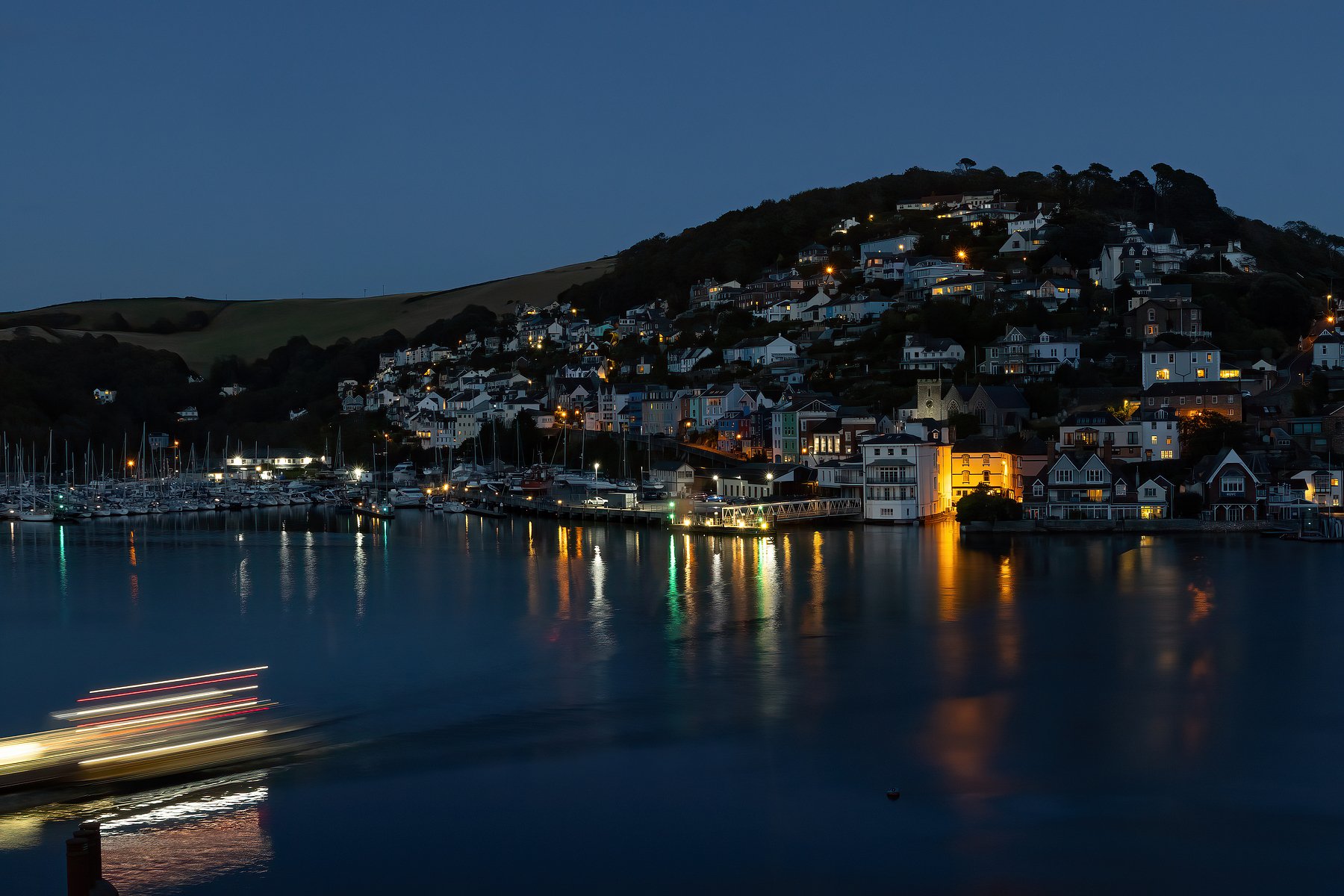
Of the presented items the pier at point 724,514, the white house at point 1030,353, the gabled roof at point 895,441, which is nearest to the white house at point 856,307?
the white house at point 1030,353

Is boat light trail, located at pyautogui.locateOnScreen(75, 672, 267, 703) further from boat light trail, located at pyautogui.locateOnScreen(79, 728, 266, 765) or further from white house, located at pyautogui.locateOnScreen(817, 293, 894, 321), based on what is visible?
white house, located at pyautogui.locateOnScreen(817, 293, 894, 321)

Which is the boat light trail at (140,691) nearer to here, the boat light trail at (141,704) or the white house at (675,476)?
the boat light trail at (141,704)

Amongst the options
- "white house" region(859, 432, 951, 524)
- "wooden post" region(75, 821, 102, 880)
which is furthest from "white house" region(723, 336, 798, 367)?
"wooden post" region(75, 821, 102, 880)

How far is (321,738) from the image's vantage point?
10539mm

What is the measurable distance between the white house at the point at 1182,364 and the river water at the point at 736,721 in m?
11.4

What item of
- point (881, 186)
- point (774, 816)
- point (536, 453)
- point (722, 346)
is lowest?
point (774, 816)

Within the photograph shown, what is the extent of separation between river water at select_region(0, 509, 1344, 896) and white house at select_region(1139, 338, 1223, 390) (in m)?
11.4

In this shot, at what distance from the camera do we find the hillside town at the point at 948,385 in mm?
27438

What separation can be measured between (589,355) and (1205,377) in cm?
2544

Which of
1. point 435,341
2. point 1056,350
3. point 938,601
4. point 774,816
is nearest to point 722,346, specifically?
point 1056,350

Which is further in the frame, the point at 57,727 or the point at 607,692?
the point at 607,692

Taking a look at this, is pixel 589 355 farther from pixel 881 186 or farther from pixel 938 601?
pixel 938 601

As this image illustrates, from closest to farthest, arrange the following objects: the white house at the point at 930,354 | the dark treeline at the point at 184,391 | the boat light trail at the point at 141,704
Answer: the boat light trail at the point at 141,704
the white house at the point at 930,354
the dark treeline at the point at 184,391

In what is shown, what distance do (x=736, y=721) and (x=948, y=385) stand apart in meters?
23.4
